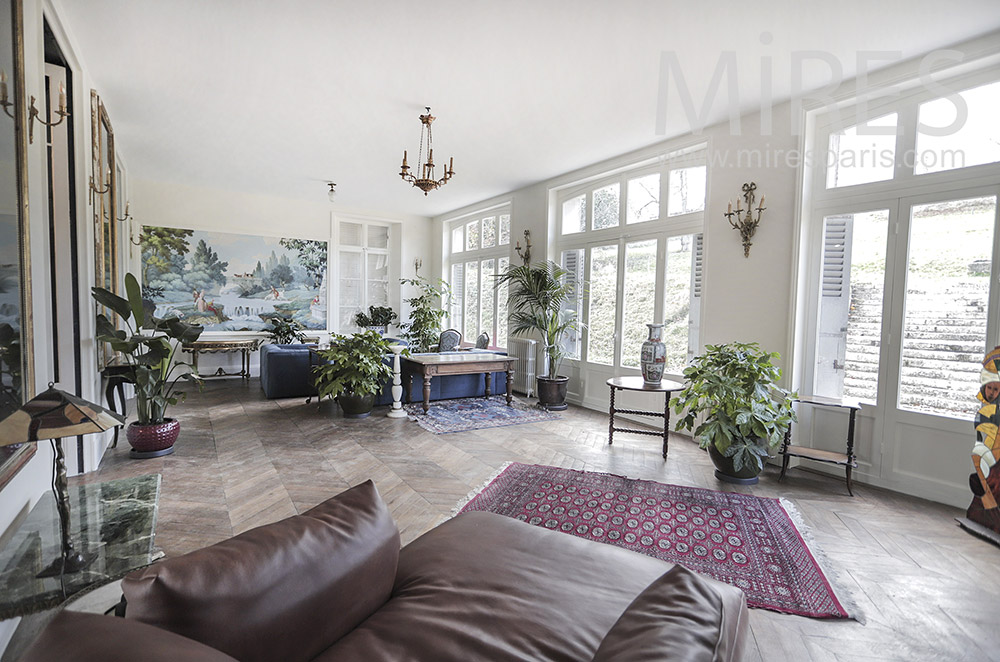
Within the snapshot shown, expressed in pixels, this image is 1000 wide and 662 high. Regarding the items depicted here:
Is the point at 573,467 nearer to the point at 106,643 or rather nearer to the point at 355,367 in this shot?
the point at 355,367

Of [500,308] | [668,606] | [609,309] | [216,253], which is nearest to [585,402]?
[609,309]

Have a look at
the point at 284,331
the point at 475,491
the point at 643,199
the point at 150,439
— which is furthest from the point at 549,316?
the point at 284,331

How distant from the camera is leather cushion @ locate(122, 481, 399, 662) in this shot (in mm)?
939

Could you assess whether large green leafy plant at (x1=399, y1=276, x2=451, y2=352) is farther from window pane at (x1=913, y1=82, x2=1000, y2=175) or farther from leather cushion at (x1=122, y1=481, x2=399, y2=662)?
leather cushion at (x1=122, y1=481, x2=399, y2=662)

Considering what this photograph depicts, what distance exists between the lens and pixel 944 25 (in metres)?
2.86

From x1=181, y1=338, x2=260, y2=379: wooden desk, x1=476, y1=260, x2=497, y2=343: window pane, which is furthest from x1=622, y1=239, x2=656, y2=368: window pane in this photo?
x1=181, y1=338, x2=260, y2=379: wooden desk

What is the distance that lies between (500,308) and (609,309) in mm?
2351

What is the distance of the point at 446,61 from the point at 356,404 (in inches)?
138

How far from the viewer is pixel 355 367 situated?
5215mm

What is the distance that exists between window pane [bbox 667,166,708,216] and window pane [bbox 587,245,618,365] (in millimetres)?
875

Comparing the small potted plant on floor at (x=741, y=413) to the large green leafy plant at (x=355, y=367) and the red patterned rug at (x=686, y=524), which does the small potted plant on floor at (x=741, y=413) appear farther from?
the large green leafy plant at (x=355, y=367)

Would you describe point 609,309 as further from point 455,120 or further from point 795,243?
point 455,120

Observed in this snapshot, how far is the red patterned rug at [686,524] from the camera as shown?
89.3 inches

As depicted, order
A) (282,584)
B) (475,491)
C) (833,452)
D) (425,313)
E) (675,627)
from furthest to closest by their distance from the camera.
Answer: (425,313)
(833,452)
(475,491)
(282,584)
(675,627)
